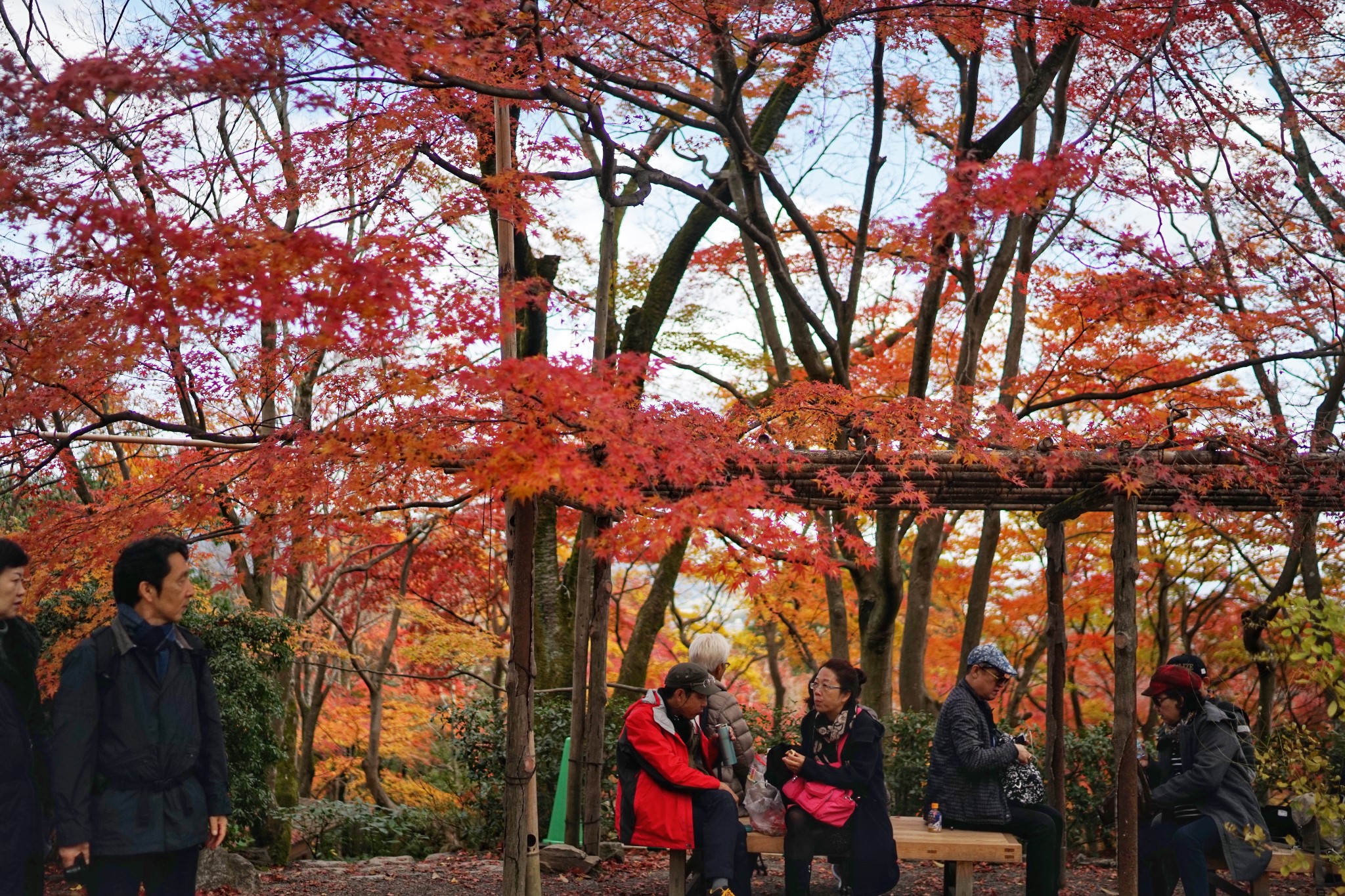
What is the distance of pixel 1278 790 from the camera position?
9.83 m

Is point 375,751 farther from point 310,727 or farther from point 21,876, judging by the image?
point 21,876

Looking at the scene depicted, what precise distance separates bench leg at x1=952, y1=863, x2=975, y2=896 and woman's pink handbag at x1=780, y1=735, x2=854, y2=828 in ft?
2.12

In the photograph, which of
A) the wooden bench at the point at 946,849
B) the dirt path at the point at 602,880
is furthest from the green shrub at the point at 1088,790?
the wooden bench at the point at 946,849

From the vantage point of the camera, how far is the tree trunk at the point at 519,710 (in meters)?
5.34

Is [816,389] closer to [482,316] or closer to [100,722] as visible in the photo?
[482,316]

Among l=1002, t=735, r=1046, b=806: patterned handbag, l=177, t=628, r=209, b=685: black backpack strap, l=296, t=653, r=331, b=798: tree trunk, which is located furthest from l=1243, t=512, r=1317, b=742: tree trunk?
l=296, t=653, r=331, b=798: tree trunk

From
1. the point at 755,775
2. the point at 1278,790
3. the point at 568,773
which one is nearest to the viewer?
the point at 755,775

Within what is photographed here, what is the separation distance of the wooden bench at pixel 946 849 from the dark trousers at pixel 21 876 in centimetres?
283

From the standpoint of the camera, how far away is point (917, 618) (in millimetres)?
10164

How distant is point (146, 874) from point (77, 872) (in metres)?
0.21

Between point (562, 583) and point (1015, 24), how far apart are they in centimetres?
639

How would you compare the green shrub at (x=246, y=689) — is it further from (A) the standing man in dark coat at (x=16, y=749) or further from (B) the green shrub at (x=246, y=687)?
(A) the standing man in dark coat at (x=16, y=749)

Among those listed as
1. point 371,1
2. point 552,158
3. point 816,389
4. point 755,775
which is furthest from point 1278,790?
point 371,1

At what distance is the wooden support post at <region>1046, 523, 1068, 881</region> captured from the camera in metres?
6.97
